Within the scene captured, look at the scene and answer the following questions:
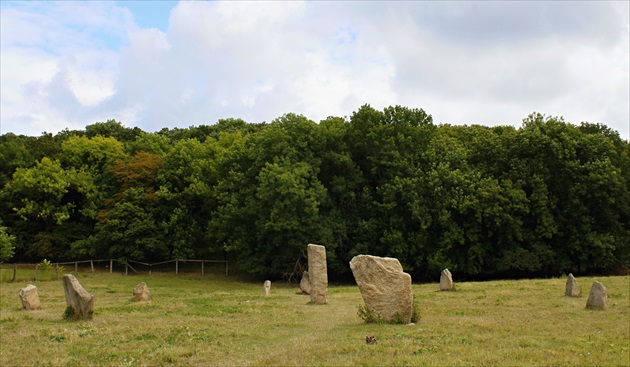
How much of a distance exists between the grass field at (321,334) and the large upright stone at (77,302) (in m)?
0.51

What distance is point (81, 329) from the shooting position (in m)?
17.1

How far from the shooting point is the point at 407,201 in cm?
4294

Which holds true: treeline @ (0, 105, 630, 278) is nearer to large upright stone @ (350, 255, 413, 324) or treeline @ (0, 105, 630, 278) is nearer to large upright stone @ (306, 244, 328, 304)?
large upright stone @ (306, 244, 328, 304)

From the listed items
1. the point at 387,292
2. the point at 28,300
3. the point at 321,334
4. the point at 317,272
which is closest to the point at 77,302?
the point at 28,300

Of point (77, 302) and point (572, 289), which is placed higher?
point (77, 302)

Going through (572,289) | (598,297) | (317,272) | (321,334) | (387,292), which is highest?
(317,272)

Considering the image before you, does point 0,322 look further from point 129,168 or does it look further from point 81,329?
point 129,168

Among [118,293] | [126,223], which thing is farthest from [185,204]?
[118,293]

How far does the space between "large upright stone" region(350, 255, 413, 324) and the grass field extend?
0.73 metres

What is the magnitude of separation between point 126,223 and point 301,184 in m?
20.2

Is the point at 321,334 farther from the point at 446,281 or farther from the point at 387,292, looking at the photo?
the point at 446,281

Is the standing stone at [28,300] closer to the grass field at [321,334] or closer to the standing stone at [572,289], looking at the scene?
the grass field at [321,334]

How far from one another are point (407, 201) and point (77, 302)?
1119 inches

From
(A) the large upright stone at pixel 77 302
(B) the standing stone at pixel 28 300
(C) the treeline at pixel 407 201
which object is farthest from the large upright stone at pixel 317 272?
(C) the treeline at pixel 407 201
